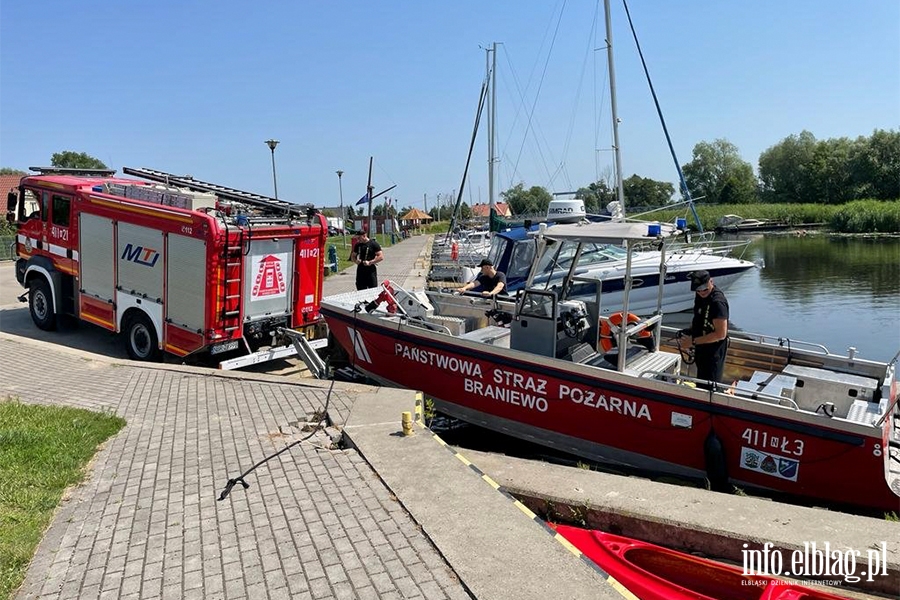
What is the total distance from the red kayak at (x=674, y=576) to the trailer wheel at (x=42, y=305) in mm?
10949

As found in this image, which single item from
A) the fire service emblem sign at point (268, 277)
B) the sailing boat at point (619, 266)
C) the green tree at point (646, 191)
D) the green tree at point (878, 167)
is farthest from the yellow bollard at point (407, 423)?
the green tree at point (646, 191)

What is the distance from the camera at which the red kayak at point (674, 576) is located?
3992mm

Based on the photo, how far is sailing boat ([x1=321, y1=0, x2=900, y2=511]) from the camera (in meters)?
5.58

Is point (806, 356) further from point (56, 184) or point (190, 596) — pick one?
point (56, 184)

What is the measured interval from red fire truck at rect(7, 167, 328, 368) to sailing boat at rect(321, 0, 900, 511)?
1.88 metres

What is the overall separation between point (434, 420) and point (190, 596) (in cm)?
476

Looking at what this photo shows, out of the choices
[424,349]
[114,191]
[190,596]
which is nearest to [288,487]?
[190,596]

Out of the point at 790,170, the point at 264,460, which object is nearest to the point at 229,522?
the point at 264,460

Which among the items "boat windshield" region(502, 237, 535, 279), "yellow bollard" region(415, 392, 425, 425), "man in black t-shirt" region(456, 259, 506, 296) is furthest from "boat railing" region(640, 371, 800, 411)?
"boat windshield" region(502, 237, 535, 279)

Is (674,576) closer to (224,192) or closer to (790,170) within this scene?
(224,192)

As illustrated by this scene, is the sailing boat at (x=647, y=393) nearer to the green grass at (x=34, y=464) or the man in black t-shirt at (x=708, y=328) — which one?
the man in black t-shirt at (x=708, y=328)

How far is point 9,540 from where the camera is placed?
4051mm

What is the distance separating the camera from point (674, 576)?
4.27 metres

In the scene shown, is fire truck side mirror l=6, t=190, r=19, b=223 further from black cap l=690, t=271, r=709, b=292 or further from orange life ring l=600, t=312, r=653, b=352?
black cap l=690, t=271, r=709, b=292
